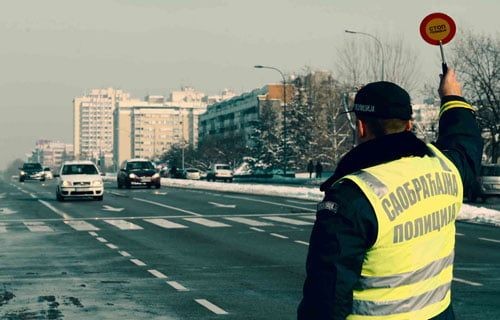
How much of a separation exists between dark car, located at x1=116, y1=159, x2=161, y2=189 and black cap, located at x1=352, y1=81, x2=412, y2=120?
53.5 m

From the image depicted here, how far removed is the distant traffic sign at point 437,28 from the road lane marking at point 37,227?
63.9 ft

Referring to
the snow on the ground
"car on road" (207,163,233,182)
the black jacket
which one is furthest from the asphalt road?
"car on road" (207,163,233,182)

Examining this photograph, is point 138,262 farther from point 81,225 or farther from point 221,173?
point 221,173

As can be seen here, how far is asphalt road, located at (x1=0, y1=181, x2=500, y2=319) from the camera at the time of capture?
11.2 meters

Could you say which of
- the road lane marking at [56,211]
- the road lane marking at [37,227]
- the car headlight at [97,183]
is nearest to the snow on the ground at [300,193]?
the road lane marking at [37,227]

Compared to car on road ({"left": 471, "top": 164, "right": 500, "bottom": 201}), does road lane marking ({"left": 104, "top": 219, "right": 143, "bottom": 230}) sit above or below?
below

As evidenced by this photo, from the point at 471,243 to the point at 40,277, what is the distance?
352 inches

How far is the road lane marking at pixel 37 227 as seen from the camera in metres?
24.6

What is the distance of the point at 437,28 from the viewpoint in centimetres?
572

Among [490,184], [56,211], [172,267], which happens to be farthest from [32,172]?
[172,267]

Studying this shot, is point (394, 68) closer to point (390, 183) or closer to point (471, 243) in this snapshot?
point (471, 243)

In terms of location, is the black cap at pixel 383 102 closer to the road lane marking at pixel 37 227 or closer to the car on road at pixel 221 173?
the road lane marking at pixel 37 227

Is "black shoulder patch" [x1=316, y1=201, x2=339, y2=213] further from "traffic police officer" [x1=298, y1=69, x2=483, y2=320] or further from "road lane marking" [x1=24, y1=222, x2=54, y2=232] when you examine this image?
"road lane marking" [x1=24, y1=222, x2=54, y2=232]

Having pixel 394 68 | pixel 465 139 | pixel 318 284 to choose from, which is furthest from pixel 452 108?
pixel 394 68
